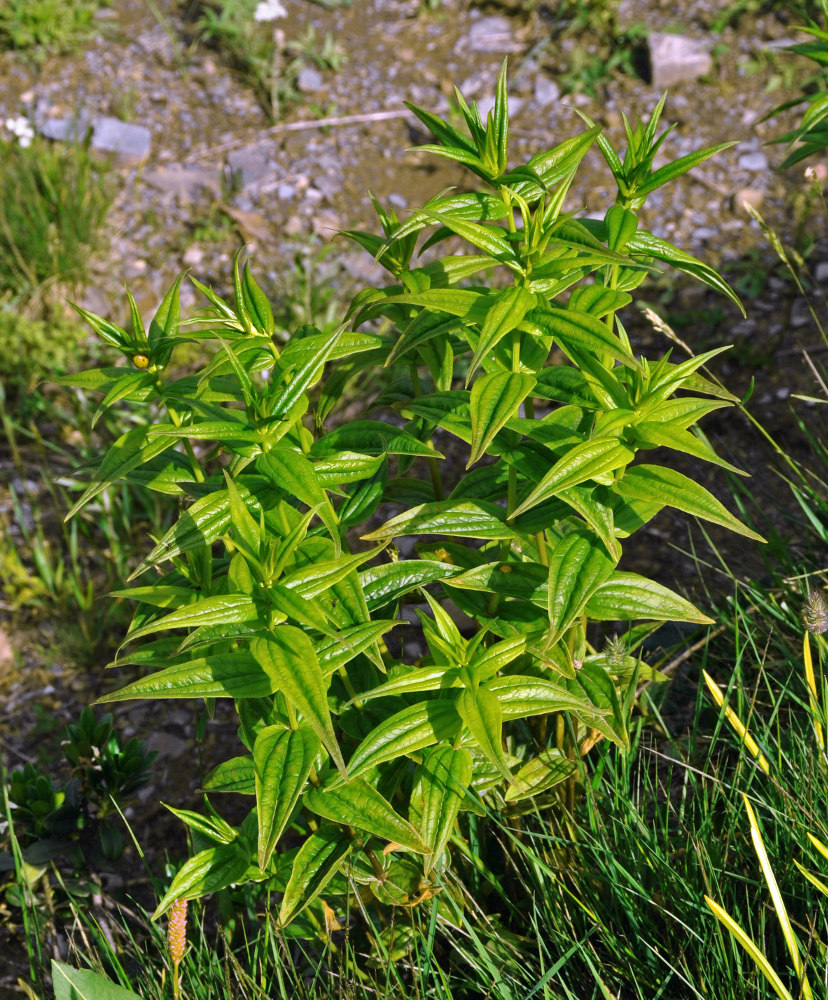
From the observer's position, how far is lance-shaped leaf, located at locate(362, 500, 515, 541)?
158 centimetres

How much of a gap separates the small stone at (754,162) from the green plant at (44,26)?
3320 mm

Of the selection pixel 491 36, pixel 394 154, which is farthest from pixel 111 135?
pixel 491 36

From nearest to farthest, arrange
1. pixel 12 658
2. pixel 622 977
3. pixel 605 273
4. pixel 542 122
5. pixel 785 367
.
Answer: pixel 605 273, pixel 622 977, pixel 12 658, pixel 785 367, pixel 542 122

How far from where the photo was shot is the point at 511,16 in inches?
198

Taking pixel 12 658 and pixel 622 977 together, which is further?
pixel 12 658

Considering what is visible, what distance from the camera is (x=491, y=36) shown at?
4.98 metres

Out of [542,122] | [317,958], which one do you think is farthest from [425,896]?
[542,122]

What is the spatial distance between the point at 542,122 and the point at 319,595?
12.2 ft

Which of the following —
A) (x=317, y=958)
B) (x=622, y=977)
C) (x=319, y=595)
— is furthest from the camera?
(x=317, y=958)

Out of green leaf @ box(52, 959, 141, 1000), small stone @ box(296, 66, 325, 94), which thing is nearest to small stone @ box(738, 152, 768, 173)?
small stone @ box(296, 66, 325, 94)

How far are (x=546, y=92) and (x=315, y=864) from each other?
405cm

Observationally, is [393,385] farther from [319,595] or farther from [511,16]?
[511,16]

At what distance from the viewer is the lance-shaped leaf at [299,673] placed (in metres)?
1.35

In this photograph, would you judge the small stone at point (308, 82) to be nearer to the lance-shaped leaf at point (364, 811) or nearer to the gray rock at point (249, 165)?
the gray rock at point (249, 165)
